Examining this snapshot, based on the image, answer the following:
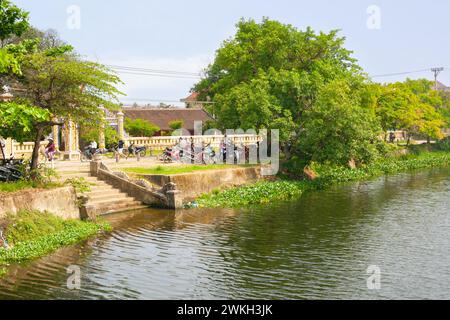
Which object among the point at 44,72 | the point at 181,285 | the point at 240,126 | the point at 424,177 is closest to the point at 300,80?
the point at 240,126

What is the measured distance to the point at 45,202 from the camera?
21.2 metres

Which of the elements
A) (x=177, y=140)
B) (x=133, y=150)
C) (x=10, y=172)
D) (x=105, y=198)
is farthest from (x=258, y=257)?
(x=177, y=140)

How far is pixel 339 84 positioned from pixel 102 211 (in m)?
18.6

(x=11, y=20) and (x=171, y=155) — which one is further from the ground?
(x=11, y=20)

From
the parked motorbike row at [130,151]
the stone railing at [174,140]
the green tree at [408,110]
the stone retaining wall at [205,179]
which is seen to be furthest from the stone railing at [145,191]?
the green tree at [408,110]

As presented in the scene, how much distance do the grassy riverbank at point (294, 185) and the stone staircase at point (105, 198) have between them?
11.4 ft

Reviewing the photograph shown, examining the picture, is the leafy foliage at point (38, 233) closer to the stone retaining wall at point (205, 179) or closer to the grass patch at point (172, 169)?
the stone retaining wall at point (205, 179)

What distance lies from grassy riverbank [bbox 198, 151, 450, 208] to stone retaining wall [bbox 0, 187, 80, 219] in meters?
7.21

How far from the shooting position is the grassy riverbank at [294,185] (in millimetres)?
29172

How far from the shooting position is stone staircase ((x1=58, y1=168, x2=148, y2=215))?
25456mm

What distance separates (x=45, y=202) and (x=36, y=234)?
211cm

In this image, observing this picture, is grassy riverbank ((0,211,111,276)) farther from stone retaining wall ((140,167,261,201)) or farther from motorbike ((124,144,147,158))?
motorbike ((124,144,147,158))

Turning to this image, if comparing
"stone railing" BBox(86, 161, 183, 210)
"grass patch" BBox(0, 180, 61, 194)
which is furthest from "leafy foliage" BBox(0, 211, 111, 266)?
"stone railing" BBox(86, 161, 183, 210)

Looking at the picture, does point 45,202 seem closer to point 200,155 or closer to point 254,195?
point 254,195
